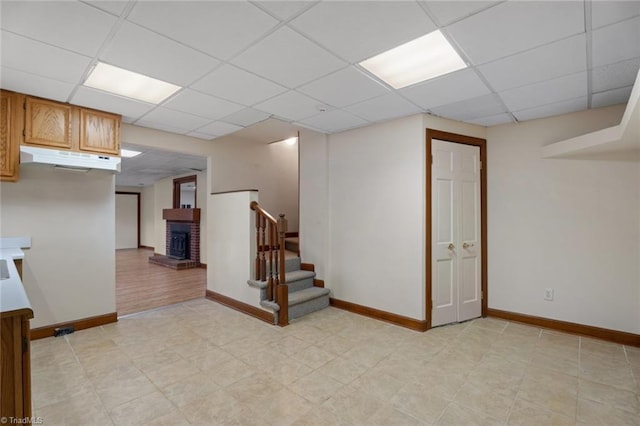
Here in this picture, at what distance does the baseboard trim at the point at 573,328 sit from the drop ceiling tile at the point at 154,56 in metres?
4.24

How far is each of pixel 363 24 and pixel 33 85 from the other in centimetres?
296

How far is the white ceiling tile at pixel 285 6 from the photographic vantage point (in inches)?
64.7

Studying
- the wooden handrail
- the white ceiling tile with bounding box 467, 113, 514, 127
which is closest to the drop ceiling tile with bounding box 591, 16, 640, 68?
the white ceiling tile with bounding box 467, 113, 514, 127

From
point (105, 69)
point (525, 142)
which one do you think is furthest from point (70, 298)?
point (525, 142)

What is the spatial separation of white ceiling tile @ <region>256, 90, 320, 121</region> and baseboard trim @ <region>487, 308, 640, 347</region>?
340 centimetres

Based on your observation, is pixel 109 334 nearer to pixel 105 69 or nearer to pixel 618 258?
pixel 105 69

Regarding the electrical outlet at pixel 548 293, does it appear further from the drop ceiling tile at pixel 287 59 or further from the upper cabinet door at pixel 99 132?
the upper cabinet door at pixel 99 132

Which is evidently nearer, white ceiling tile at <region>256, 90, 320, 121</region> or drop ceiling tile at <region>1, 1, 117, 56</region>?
drop ceiling tile at <region>1, 1, 117, 56</region>

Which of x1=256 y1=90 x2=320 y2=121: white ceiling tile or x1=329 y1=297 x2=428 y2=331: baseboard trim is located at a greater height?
x1=256 y1=90 x2=320 y2=121: white ceiling tile

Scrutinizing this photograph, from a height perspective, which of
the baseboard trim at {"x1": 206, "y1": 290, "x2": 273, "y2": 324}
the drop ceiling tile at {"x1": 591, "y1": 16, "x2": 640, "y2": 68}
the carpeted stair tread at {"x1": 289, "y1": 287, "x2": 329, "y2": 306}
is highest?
the drop ceiling tile at {"x1": 591, "y1": 16, "x2": 640, "y2": 68}

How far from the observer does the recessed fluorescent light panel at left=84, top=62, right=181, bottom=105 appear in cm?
260

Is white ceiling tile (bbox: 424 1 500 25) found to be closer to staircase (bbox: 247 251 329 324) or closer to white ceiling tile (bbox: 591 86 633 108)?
white ceiling tile (bbox: 591 86 633 108)

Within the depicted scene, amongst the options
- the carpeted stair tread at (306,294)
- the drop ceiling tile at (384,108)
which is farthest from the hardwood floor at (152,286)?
the drop ceiling tile at (384,108)

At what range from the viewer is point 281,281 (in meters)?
3.71
